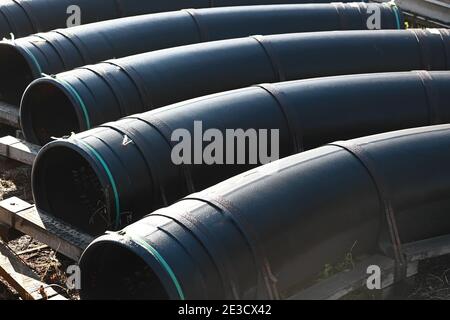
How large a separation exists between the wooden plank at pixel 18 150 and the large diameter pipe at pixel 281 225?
6.79ft

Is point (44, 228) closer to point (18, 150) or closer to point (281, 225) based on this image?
point (18, 150)

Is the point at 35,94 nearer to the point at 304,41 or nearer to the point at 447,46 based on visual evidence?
the point at 304,41

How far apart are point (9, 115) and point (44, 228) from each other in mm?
2302

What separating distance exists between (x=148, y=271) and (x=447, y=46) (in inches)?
173

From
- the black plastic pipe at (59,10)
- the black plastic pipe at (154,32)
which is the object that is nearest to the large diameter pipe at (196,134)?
the black plastic pipe at (154,32)

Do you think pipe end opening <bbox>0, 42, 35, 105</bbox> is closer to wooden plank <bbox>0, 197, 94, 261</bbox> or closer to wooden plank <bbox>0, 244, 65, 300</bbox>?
wooden plank <bbox>0, 197, 94, 261</bbox>

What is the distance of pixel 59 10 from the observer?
8.82 m

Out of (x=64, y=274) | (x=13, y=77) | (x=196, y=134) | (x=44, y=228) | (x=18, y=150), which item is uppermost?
(x=196, y=134)

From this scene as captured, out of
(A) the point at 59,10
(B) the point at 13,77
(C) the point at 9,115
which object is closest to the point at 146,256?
(C) the point at 9,115

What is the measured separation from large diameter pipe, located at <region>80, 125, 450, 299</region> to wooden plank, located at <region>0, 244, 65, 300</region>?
0.40m

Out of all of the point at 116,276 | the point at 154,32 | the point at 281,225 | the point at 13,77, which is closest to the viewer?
the point at 281,225

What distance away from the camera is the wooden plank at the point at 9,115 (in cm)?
763

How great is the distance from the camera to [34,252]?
6301 mm

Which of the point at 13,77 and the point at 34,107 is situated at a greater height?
the point at 34,107
